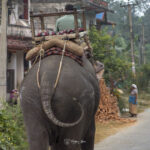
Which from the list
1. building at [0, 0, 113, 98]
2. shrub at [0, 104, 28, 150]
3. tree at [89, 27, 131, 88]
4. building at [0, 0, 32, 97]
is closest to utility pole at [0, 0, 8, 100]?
shrub at [0, 104, 28, 150]

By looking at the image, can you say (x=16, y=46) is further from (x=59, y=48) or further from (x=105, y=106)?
(x=59, y=48)

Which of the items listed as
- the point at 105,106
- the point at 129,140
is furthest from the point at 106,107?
the point at 129,140

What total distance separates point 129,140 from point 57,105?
20.1 ft

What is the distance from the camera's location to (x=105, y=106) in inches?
531

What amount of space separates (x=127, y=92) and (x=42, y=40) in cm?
2193

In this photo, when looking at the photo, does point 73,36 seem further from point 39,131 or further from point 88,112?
point 39,131

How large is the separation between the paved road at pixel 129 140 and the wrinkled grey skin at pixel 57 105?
466 centimetres

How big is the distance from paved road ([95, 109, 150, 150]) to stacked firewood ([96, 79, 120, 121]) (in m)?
1.68

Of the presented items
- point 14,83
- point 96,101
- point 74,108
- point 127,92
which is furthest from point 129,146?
point 127,92

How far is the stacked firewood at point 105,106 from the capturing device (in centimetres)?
1341

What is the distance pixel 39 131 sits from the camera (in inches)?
153

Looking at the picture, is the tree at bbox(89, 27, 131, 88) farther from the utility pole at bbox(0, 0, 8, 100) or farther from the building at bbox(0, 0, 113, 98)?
the utility pole at bbox(0, 0, 8, 100)

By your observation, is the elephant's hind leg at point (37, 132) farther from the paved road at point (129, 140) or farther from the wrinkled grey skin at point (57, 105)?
the paved road at point (129, 140)

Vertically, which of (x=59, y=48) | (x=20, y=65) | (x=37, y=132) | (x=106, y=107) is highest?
(x=59, y=48)
